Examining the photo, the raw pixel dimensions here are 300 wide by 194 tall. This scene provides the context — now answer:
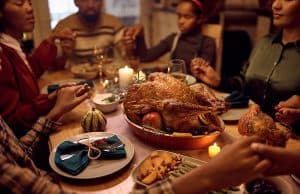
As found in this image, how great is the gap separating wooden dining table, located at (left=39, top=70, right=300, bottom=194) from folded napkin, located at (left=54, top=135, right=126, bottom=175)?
0.04m

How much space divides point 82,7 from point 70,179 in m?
1.66

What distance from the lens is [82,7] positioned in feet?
7.69

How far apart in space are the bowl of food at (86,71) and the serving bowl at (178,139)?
34.4 inches

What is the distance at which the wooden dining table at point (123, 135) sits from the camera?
3.16 feet

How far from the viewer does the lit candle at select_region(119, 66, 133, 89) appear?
5.58 ft

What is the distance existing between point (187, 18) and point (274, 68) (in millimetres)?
815

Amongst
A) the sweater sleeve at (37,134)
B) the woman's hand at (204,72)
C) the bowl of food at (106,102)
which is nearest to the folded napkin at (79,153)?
the sweater sleeve at (37,134)

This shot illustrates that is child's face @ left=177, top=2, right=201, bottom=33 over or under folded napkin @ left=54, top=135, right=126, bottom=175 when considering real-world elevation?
over

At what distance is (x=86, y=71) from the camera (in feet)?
6.57

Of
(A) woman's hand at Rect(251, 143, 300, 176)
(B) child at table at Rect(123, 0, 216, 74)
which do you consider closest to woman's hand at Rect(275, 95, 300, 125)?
(A) woman's hand at Rect(251, 143, 300, 176)

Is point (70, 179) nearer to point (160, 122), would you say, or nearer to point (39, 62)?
point (160, 122)

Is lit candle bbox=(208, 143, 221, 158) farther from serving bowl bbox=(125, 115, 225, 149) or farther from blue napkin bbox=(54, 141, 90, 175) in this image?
blue napkin bbox=(54, 141, 90, 175)

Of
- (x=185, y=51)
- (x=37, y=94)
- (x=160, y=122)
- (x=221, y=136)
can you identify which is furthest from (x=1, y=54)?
(x=185, y=51)

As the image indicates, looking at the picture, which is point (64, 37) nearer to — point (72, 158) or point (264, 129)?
point (72, 158)
